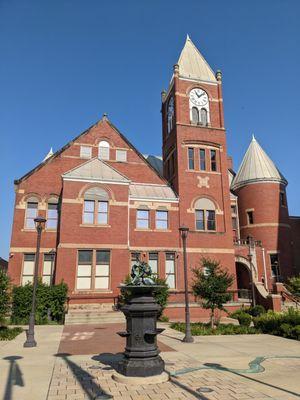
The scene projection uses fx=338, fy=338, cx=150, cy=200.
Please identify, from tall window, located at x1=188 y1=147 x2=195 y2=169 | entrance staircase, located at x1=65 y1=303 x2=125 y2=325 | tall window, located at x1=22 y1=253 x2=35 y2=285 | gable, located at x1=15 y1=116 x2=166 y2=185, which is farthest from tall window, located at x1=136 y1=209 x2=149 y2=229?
tall window, located at x1=22 y1=253 x2=35 y2=285

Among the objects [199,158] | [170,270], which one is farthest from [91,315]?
[199,158]

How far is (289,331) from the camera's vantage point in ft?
48.6

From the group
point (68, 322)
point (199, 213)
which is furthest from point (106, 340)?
point (199, 213)

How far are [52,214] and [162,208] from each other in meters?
9.25

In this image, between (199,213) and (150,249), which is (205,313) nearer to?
(150,249)

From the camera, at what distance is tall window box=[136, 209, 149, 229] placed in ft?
93.8

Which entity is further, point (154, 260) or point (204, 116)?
point (204, 116)

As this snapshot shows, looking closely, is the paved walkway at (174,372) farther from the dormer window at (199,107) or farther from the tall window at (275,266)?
the dormer window at (199,107)

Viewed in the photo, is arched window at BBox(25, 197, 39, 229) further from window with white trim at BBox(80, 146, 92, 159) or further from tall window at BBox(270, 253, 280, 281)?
tall window at BBox(270, 253, 280, 281)

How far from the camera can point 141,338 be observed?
8289 millimetres

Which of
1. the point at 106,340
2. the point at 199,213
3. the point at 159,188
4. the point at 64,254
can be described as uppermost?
the point at 159,188

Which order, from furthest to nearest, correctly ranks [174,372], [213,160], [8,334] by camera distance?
[213,160] < [8,334] < [174,372]

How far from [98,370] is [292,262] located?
3183 cm

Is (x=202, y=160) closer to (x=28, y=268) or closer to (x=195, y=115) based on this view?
(x=195, y=115)
